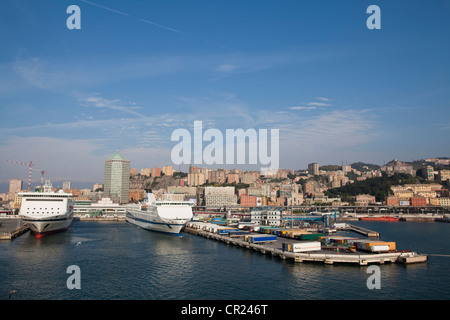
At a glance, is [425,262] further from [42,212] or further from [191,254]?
[42,212]

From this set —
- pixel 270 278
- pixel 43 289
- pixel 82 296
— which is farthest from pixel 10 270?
pixel 270 278

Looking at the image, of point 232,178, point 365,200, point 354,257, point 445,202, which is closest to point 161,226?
point 354,257

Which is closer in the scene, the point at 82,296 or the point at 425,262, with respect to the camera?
the point at 82,296

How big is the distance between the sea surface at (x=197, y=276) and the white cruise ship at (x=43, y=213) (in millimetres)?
6191

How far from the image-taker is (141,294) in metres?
17.5

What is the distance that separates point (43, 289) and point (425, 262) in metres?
27.2

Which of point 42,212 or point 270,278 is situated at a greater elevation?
point 42,212

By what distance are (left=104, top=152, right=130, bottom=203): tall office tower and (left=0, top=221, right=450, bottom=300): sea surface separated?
4593 inches

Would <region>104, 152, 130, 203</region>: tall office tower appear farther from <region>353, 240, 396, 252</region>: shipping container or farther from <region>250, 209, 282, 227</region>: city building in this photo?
<region>353, 240, 396, 252</region>: shipping container

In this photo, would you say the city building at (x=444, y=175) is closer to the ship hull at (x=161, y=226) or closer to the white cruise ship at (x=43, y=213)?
the ship hull at (x=161, y=226)

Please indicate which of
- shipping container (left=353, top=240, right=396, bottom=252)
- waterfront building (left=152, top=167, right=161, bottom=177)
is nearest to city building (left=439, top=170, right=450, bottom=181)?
waterfront building (left=152, top=167, right=161, bottom=177)

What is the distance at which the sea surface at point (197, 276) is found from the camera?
17.3 m
